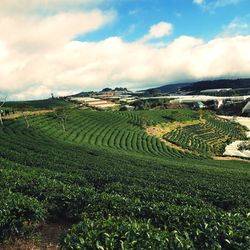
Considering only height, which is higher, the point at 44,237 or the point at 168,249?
the point at 168,249

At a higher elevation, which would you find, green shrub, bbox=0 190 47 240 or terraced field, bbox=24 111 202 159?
green shrub, bbox=0 190 47 240

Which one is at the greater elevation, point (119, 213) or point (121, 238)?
point (121, 238)

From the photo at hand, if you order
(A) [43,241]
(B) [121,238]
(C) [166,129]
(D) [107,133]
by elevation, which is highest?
(B) [121,238]

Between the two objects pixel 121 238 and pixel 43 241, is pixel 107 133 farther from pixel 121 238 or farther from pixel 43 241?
pixel 121 238

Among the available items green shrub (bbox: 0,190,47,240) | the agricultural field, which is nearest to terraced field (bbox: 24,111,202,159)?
the agricultural field

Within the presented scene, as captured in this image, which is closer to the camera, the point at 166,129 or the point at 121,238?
the point at 121,238

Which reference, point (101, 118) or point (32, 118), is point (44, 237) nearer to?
point (32, 118)

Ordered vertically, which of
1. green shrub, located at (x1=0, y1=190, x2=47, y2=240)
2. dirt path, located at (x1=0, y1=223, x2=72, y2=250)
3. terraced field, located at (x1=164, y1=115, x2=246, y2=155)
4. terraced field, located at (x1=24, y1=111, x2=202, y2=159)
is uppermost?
green shrub, located at (x1=0, y1=190, x2=47, y2=240)

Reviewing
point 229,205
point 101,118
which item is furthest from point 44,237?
point 101,118

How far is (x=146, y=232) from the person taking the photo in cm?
1338

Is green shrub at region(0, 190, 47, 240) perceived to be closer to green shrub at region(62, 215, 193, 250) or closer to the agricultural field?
the agricultural field

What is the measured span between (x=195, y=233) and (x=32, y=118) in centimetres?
10747

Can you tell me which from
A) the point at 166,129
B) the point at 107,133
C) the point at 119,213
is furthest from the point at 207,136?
the point at 119,213

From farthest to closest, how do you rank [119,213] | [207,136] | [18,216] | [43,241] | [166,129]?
[166,129], [207,136], [119,213], [43,241], [18,216]
